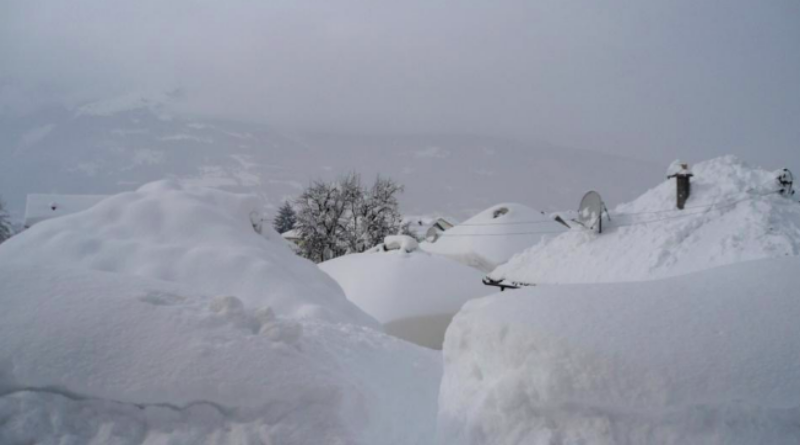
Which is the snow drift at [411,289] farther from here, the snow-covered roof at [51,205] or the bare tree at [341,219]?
the snow-covered roof at [51,205]

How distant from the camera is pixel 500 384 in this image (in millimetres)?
3307

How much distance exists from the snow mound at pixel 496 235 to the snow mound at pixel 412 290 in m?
11.5

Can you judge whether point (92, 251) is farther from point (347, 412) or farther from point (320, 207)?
point (320, 207)

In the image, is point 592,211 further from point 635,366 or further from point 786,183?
point 635,366

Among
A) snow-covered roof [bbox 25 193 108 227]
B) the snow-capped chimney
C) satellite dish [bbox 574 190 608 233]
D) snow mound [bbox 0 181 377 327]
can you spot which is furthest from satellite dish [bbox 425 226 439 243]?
snow mound [bbox 0 181 377 327]

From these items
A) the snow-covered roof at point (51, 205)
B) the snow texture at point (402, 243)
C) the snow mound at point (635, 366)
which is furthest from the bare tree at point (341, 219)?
the snow mound at point (635, 366)

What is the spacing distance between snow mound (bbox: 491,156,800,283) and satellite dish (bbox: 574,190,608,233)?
0.77 feet

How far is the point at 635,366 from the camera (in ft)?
9.55

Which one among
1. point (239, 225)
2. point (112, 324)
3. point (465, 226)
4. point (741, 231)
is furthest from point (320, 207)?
point (112, 324)

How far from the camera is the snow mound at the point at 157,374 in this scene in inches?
125

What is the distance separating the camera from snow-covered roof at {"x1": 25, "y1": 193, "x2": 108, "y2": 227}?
127 feet

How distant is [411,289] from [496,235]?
52.1 ft

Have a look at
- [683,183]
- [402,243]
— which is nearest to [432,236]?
[402,243]

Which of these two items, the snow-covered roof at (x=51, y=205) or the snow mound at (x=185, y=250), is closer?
the snow mound at (x=185, y=250)
